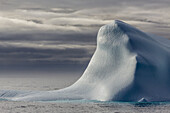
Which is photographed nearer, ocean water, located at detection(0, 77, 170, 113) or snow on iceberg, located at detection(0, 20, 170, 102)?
ocean water, located at detection(0, 77, 170, 113)

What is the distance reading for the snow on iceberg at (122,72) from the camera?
31672 mm

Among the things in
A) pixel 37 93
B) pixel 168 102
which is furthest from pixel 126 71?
pixel 37 93

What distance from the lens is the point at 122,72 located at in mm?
33250

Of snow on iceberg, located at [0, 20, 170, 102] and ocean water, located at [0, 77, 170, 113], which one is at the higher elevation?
snow on iceberg, located at [0, 20, 170, 102]

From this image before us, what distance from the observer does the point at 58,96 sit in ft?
112

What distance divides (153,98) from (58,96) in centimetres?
1012

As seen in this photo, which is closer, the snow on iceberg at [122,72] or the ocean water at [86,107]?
the ocean water at [86,107]

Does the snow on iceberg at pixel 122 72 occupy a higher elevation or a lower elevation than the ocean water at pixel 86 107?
higher

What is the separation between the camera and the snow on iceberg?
3167 centimetres

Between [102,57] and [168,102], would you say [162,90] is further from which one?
[102,57]

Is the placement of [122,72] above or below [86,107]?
above

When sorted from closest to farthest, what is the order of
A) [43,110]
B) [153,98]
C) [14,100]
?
[43,110]
[153,98]
[14,100]

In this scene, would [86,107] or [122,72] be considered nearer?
[86,107]

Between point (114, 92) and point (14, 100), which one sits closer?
point (114, 92)
